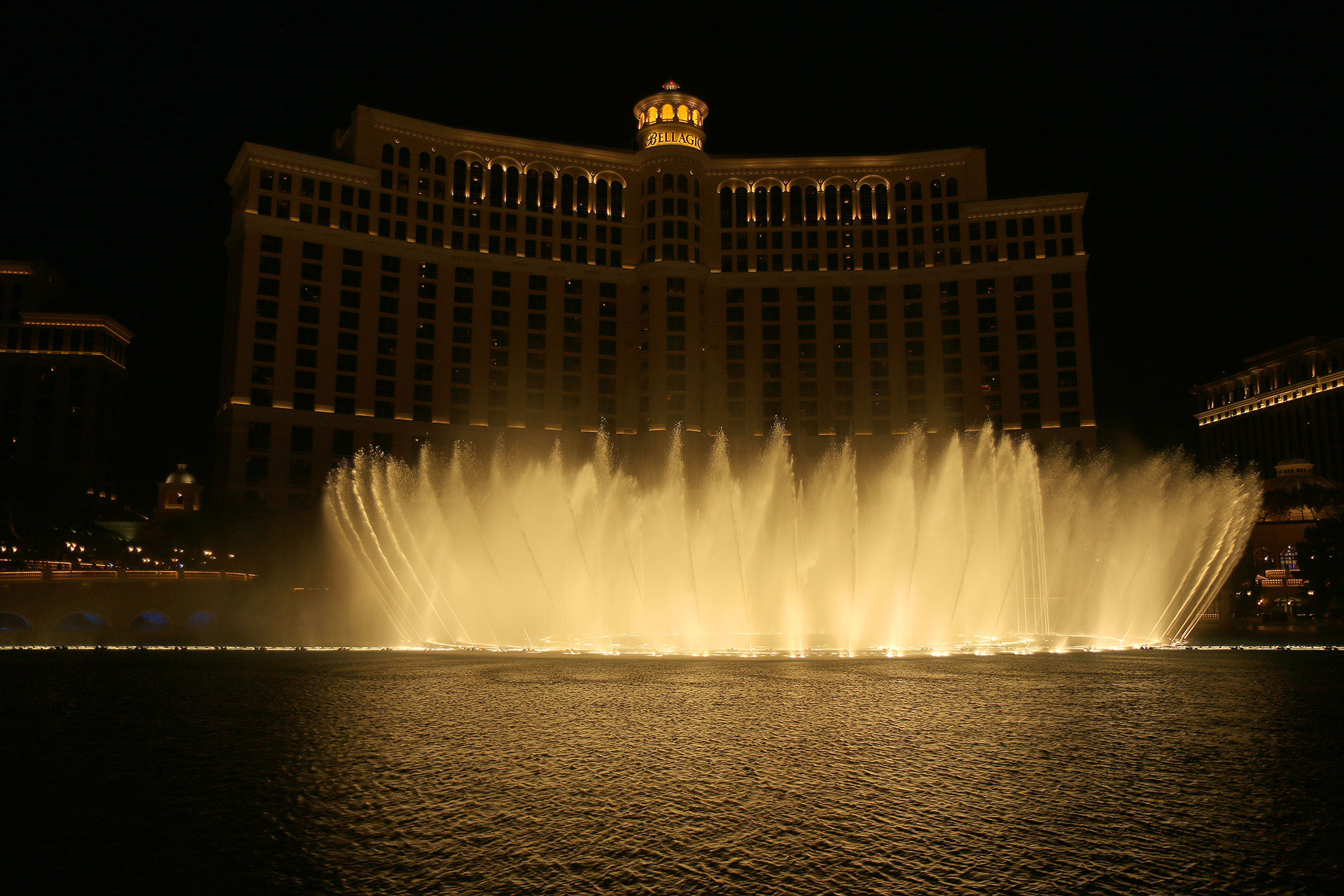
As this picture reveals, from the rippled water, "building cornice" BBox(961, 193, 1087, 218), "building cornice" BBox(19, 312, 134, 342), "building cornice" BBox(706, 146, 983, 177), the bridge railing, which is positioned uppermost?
"building cornice" BBox(706, 146, 983, 177)

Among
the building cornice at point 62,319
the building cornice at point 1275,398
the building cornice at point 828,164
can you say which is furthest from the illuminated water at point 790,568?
the building cornice at point 62,319

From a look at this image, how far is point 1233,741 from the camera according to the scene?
1521cm

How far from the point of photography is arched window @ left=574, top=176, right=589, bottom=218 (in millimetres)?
98625

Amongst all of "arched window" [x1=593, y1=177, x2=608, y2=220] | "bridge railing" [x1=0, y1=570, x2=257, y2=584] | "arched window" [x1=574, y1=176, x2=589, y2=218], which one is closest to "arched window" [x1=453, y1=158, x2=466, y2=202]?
"arched window" [x1=574, y1=176, x2=589, y2=218]

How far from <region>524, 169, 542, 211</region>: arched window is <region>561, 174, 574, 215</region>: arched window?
2648mm

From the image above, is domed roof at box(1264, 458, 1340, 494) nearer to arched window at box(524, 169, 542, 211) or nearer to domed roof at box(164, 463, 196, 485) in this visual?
arched window at box(524, 169, 542, 211)

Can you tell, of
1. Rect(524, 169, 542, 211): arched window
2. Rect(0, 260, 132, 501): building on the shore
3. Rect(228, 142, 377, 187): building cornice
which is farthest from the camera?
Rect(0, 260, 132, 501): building on the shore

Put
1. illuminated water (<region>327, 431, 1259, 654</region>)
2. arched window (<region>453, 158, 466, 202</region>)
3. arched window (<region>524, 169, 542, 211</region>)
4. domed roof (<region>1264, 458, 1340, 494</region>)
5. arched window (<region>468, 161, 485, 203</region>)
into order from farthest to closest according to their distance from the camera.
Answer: arched window (<region>524, 169, 542, 211</region>), arched window (<region>468, 161, 485, 203</region>), arched window (<region>453, 158, 466, 202</region>), domed roof (<region>1264, 458, 1340, 494</region>), illuminated water (<region>327, 431, 1259, 654</region>)

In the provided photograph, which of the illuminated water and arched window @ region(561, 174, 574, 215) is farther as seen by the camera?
arched window @ region(561, 174, 574, 215)

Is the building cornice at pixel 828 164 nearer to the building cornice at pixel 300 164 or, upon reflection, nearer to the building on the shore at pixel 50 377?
the building cornice at pixel 300 164

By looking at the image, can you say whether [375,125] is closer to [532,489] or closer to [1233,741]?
[532,489]

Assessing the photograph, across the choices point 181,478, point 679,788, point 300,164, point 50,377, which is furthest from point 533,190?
point 679,788

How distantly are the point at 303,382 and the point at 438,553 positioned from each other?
46.6 metres

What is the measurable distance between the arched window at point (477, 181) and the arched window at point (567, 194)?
28.9 ft
